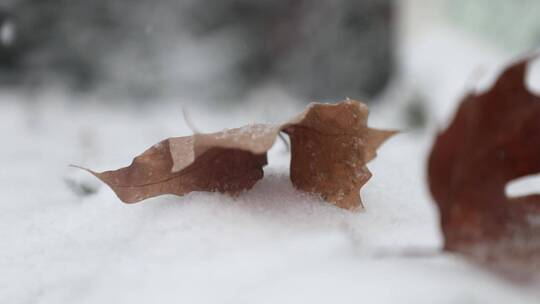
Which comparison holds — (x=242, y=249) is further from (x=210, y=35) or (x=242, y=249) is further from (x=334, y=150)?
(x=210, y=35)

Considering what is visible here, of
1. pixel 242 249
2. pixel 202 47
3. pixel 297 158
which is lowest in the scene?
pixel 242 249

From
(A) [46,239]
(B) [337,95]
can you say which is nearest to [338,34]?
(B) [337,95]

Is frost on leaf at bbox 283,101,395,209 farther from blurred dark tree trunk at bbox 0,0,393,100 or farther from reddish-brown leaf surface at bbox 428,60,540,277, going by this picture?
blurred dark tree trunk at bbox 0,0,393,100

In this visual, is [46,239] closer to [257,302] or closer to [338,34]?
[257,302]

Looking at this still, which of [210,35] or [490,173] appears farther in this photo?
[210,35]

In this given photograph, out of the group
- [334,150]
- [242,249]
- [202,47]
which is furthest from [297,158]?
[202,47]

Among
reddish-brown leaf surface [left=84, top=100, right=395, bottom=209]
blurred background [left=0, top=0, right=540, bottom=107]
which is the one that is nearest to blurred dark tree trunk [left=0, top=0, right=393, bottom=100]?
blurred background [left=0, top=0, right=540, bottom=107]
